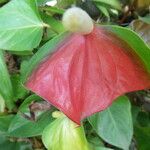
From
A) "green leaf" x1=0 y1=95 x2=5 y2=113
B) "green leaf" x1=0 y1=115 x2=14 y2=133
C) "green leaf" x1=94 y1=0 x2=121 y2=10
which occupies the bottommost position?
"green leaf" x1=0 y1=115 x2=14 y2=133

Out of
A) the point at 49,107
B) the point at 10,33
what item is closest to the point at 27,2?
the point at 10,33

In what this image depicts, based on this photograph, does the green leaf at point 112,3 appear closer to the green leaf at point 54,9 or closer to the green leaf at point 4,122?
the green leaf at point 54,9

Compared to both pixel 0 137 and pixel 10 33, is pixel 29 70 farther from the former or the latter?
pixel 0 137

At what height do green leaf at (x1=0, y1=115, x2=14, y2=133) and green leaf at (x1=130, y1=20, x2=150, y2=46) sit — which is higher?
green leaf at (x1=130, y1=20, x2=150, y2=46)

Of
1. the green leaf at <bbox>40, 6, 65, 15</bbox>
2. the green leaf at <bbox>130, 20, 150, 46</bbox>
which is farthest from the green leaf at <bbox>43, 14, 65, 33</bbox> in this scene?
the green leaf at <bbox>130, 20, 150, 46</bbox>

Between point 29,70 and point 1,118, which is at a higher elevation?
point 29,70

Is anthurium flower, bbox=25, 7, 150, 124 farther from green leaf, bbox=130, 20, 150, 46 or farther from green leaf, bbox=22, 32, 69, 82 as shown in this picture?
green leaf, bbox=130, 20, 150, 46
